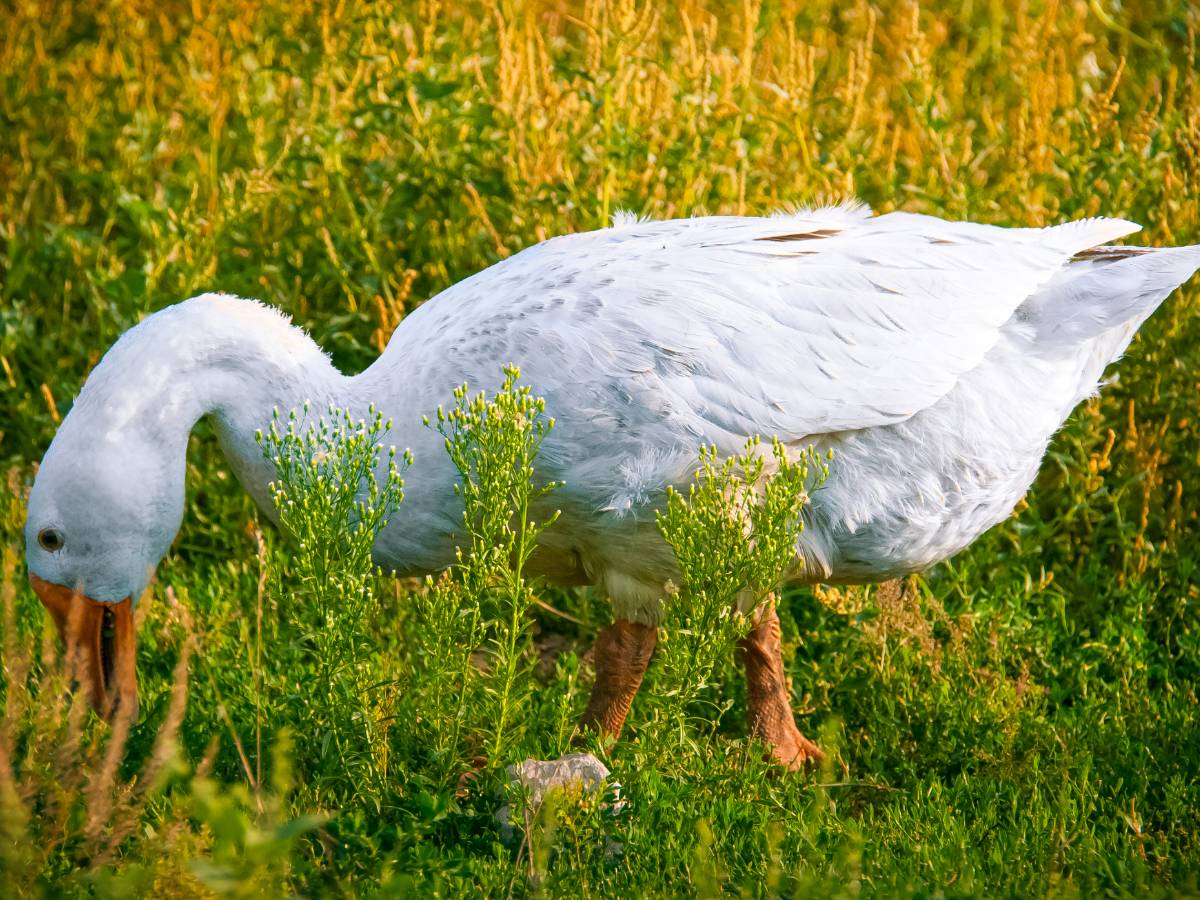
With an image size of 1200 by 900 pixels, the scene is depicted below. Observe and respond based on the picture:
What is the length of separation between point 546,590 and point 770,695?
1.16 metres

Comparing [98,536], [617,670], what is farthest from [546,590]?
[98,536]

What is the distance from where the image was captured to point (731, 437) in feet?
13.3

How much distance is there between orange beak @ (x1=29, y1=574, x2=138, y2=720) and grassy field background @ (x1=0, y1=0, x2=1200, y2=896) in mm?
138

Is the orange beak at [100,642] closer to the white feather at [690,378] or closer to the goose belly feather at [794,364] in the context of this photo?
the white feather at [690,378]

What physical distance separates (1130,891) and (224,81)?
5754mm

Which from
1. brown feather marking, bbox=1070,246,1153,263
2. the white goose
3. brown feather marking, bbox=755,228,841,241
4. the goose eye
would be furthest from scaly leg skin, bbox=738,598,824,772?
the goose eye

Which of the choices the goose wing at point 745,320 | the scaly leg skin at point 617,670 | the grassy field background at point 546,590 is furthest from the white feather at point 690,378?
the grassy field background at point 546,590

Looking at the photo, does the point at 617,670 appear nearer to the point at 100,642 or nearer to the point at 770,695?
the point at 770,695

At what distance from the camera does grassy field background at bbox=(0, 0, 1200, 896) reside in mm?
3645

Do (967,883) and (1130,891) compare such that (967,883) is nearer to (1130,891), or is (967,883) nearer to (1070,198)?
(1130,891)

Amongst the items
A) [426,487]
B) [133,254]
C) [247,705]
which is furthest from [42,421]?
[426,487]

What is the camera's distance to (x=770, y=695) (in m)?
4.81

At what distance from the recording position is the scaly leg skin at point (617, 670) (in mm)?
4500

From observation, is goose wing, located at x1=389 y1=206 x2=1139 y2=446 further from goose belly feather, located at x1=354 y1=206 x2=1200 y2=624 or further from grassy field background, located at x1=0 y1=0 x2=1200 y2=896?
grassy field background, located at x1=0 y1=0 x2=1200 y2=896
